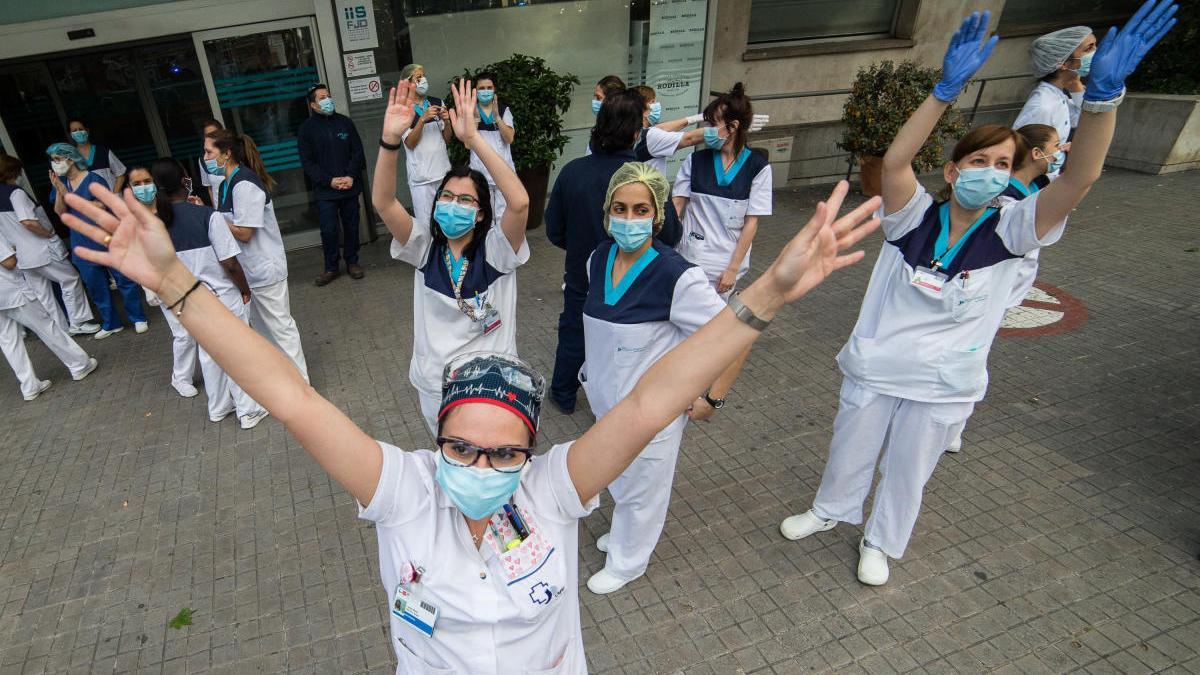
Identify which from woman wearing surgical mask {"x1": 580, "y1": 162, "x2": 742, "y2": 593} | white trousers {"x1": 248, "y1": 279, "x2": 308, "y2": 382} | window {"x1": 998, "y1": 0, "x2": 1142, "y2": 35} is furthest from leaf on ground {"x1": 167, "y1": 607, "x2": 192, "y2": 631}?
window {"x1": 998, "y1": 0, "x2": 1142, "y2": 35}

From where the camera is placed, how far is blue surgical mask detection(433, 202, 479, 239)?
3176mm

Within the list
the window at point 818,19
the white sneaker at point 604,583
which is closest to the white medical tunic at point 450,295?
the white sneaker at point 604,583

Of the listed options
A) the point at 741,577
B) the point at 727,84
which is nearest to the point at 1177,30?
the point at 727,84

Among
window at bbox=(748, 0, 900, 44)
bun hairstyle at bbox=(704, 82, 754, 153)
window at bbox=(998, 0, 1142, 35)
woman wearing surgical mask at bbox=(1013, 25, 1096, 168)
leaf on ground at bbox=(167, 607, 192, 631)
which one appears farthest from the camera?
window at bbox=(998, 0, 1142, 35)

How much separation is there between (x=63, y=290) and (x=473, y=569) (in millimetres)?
6809

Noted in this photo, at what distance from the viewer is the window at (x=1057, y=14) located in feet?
36.4

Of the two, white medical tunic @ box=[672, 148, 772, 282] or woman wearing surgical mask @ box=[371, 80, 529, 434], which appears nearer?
woman wearing surgical mask @ box=[371, 80, 529, 434]

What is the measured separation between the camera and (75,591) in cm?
365

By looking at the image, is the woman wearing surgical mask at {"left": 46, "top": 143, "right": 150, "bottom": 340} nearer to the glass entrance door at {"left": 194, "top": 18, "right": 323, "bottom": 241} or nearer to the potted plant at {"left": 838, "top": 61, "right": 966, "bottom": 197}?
the glass entrance door at {"left": 194, "top": 18, "right": 323, "bottom": 241}

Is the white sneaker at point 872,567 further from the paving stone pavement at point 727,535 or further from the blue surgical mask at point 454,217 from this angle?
the blue surgical mask at point 454,217

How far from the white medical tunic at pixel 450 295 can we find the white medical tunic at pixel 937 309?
1.78 metres

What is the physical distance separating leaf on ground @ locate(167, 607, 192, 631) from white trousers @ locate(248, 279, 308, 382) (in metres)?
2.02

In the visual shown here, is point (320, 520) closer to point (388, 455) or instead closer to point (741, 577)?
point (741, 577)

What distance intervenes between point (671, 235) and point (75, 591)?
3919 millimetres
